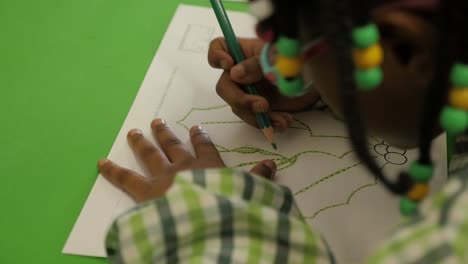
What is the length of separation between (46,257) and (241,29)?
365 mm

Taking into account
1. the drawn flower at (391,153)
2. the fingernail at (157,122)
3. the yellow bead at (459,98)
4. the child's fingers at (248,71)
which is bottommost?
the drawn flower at (391,153)

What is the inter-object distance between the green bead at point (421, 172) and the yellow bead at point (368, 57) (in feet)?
0.32

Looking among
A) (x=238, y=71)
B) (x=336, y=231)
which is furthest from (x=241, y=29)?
(x=336, y=231)

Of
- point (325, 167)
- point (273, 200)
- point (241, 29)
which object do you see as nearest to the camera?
point (273, 200)

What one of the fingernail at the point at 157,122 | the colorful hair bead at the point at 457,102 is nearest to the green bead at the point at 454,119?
the colorful hair bead at the point at 457,102

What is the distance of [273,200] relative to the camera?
43 cm

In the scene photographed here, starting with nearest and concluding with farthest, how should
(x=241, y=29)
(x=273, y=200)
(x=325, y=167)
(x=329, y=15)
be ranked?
(x=329, y=15), (x=273, y=200), (x=325, y=167), (x=241, y=29)

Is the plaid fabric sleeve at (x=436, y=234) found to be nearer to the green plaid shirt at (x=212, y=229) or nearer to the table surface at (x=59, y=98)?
the green plaid shirt at (x=212, y=229)

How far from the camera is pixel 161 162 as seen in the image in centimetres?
54

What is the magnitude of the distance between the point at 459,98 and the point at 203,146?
0.28 meters

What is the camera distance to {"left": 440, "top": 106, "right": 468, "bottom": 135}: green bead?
0.35 m

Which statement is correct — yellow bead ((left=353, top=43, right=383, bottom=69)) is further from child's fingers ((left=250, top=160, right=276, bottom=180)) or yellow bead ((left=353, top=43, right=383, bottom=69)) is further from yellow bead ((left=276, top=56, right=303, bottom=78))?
child's fingers ((left=250, top=160, right=276, bottom=180))

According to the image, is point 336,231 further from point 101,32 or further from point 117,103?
point 101,32

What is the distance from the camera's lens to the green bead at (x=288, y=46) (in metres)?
0.36
